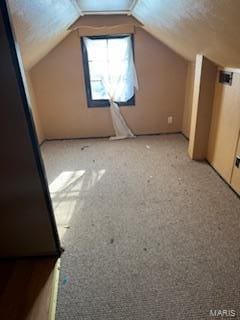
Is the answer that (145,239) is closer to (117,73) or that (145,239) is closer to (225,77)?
(225,77)

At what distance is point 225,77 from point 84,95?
2176 millimetres

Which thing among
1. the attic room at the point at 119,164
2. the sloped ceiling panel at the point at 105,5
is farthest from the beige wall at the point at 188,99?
the sloped ceiling panel at the point at 105,5

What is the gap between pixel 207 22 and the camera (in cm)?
158

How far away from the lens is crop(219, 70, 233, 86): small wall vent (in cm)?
229

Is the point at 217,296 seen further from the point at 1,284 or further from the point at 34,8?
the point at 34,8

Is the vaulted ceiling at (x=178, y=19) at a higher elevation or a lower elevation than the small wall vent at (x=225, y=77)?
A: higher

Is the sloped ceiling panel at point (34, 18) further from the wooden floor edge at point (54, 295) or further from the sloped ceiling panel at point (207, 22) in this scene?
the wooden floor edge at point (54, 295)

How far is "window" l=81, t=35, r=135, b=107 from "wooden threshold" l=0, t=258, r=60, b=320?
2.76 m

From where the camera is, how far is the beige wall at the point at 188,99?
3447 mm

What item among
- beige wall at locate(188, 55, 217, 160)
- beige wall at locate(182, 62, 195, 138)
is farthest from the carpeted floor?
beige wall at locate(182, 62, 195, 138)

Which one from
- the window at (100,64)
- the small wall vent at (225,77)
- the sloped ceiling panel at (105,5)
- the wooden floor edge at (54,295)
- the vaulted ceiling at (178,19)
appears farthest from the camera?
the window at (100,64)

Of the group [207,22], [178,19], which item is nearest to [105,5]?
[178,19]

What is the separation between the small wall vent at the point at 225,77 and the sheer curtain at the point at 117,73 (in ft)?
4.78

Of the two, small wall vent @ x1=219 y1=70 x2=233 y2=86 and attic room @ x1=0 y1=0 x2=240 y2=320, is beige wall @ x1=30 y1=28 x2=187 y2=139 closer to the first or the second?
attic room @ x1=0 y1=0 x2=240 y2=320
